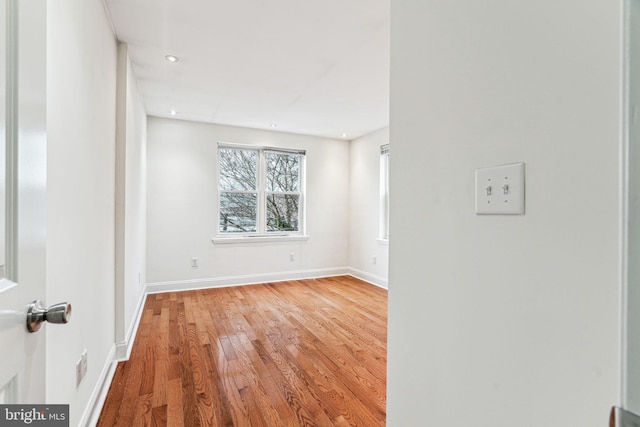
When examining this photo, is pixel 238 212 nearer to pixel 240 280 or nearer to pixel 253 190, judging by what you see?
pixel 253 190

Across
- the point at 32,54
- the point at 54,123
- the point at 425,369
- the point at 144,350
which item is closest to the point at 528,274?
the point at 425,369

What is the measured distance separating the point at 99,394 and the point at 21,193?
66.5 inches

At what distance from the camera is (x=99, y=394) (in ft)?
5.70

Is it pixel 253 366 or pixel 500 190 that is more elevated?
pixel 500 190

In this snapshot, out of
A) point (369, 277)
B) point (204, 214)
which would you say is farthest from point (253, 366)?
point (369, 277)

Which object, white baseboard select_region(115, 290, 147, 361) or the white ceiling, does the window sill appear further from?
the white ceiling

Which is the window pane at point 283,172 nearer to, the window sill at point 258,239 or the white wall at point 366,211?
the window sill at point 258,239

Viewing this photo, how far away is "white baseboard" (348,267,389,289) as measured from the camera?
14.9ft

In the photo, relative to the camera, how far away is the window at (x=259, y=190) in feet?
15.0

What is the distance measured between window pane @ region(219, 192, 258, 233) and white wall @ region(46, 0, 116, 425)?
2471 mm

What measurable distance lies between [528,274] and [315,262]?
14.8 ft

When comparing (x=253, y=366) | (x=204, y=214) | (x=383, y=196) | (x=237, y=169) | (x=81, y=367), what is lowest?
(x=253, y=366)

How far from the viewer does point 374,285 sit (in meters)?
4.64

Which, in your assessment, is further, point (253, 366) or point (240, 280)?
point (240, 280)
